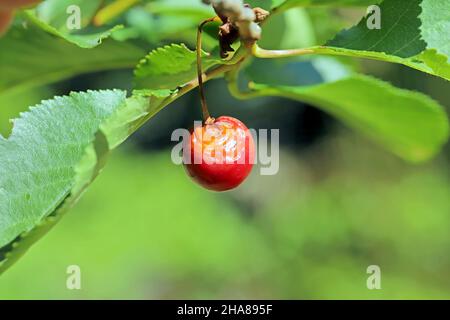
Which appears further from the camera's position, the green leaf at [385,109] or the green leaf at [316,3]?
the green leaf at [385,109]

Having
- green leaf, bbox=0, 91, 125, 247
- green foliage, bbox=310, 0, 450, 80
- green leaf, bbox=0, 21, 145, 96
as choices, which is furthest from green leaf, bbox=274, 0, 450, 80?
green leaf, bbox=0, 21, 145, 96

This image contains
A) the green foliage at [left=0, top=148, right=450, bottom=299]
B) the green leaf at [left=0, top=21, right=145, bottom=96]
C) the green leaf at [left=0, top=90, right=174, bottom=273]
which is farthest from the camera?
the green foliage at [left=0, top=148, right=450, bottom=299]

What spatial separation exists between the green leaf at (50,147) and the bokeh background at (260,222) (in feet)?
7.90

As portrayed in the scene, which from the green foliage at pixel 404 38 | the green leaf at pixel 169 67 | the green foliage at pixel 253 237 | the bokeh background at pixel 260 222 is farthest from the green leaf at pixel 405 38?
the green foliage at pixel 253 237

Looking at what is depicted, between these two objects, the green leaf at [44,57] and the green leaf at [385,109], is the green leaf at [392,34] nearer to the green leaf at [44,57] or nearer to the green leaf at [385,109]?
the green leaf at [385,109]

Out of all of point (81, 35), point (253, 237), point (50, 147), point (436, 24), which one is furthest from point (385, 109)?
point (253, 237)

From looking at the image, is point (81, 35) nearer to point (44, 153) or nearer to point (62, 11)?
point (62, 11)

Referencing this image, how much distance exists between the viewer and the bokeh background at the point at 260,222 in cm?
377

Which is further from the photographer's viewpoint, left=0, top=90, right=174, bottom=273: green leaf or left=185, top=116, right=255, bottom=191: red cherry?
left=185, top=116, right=255, bottom=191: red cherry

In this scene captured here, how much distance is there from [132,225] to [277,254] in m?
Result: 0.95

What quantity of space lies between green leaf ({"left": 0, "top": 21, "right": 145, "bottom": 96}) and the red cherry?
0.26 meters

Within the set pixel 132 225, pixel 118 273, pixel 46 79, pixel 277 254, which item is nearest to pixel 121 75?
pixel 132 225

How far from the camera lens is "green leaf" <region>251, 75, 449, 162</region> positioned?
1126mm

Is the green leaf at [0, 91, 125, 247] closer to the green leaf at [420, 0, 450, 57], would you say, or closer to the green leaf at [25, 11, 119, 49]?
the green leaf at [25, 11, 119, 49]
